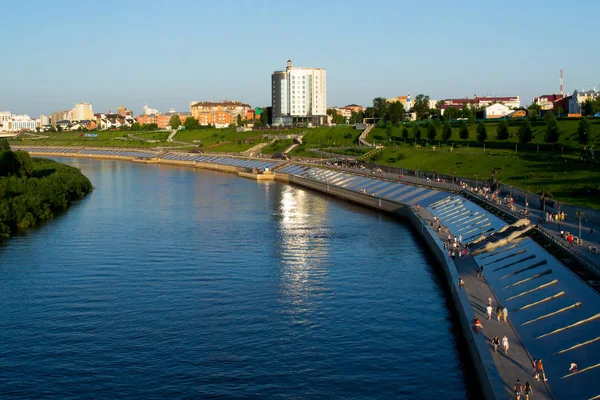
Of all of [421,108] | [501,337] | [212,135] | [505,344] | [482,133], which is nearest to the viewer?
[505,344]

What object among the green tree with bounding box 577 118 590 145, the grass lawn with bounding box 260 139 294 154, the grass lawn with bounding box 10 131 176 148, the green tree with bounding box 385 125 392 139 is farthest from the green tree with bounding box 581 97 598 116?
the grass lawn with bounding box 10 131 176 148

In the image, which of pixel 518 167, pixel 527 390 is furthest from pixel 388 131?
pixel 527 390

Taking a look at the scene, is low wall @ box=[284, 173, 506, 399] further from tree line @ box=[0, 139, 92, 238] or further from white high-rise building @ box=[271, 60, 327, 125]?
white high-rise building @ box=[271, 60, 327, 125]

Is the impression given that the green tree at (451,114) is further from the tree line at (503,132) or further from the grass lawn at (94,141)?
the grass lawn at (94,141)

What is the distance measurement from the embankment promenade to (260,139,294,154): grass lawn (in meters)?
61.2

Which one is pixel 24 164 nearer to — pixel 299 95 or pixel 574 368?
pixel 574 368

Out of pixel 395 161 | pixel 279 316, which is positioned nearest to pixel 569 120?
pixel 395 161

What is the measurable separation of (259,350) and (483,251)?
1546cm

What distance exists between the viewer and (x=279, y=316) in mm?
25672

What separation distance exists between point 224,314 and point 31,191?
3240cm

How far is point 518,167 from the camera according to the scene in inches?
2211

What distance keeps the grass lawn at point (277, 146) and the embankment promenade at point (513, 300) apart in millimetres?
61188

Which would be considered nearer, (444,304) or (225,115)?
(444,304)

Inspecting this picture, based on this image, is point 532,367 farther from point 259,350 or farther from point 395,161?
point 395,161
